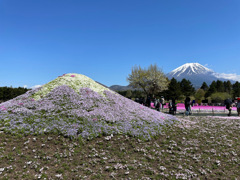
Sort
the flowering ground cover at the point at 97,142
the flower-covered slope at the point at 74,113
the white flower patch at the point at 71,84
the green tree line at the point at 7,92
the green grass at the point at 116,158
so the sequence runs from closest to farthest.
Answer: the green grass at the point at 116,158, the flowering ground cover at the point at 97,142, the flower-covered slope at the point at 74,113, the white flower patch at the point at 71,84, the green tree line at the point at 7,92

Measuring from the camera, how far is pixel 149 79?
64.2 m

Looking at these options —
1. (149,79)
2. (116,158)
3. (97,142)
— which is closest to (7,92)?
(149,79)

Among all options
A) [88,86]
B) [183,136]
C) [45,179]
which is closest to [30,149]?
[45,179]

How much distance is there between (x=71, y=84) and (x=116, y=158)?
10277 millimetres

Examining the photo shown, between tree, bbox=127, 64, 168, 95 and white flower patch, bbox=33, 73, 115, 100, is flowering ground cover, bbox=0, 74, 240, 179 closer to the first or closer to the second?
white flower patch, bbox=33, 73, 115, 100

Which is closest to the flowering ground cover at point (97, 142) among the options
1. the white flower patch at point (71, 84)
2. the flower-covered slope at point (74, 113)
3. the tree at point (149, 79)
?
the flower-covered slope at point (74, 113)

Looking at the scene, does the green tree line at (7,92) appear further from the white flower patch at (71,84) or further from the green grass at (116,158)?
the green grass at (116,158)

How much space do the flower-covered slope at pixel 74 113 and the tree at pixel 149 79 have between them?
48991 mm

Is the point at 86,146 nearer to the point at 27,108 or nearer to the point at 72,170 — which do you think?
the point at 72,170

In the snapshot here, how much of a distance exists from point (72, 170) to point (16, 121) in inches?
277

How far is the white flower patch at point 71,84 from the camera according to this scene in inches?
633

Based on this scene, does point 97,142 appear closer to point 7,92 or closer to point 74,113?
point 74,113

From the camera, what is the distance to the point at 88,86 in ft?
57.4

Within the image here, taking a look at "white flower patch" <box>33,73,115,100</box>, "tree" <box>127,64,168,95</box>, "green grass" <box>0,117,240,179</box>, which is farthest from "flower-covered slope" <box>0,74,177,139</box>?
"tree" <box>127,64,168,95</box>
